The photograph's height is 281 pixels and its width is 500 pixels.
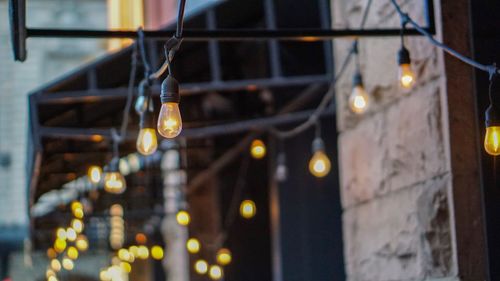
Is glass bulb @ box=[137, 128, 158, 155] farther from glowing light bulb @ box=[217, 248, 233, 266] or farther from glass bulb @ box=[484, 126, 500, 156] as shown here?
glowing light bulb @ box=[217, 248, 233, 266]

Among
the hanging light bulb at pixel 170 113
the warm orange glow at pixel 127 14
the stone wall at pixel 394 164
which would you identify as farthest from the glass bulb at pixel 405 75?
the warm orange glow at pixel 127 14

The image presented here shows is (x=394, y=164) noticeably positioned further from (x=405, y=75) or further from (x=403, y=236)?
(x=405, y=75)

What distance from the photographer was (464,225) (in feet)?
24.9

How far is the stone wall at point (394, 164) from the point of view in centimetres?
777

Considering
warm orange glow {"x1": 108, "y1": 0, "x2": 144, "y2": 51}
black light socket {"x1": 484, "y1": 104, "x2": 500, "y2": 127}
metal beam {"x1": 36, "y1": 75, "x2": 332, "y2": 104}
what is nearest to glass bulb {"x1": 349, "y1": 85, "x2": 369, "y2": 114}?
black light socket {"x1": 484, "y1": 104, "x2": 500, "y2": 127}

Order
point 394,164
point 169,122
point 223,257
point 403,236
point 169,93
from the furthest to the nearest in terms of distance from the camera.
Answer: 1. point 223,257
2. point 394,164
3. point 403,236
4. point 169,93
5. point 169,122

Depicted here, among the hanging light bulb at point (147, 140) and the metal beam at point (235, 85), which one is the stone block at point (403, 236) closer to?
the hanging light bulb at point (147, 140)

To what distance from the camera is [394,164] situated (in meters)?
8.57

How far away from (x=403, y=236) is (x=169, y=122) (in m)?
2.48

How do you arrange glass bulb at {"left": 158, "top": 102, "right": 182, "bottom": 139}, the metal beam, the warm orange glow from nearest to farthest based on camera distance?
glass bulb at {"left": 158, "top": 102, "right": 182, "bottom": 139} → the metal beam → the warm orange glow

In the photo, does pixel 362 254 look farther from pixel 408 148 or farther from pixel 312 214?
pixel 312 214

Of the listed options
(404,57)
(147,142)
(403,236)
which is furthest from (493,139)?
(147,142)

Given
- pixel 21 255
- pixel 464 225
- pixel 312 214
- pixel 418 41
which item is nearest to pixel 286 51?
pixel 312 214

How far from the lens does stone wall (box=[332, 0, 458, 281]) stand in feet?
25.5
